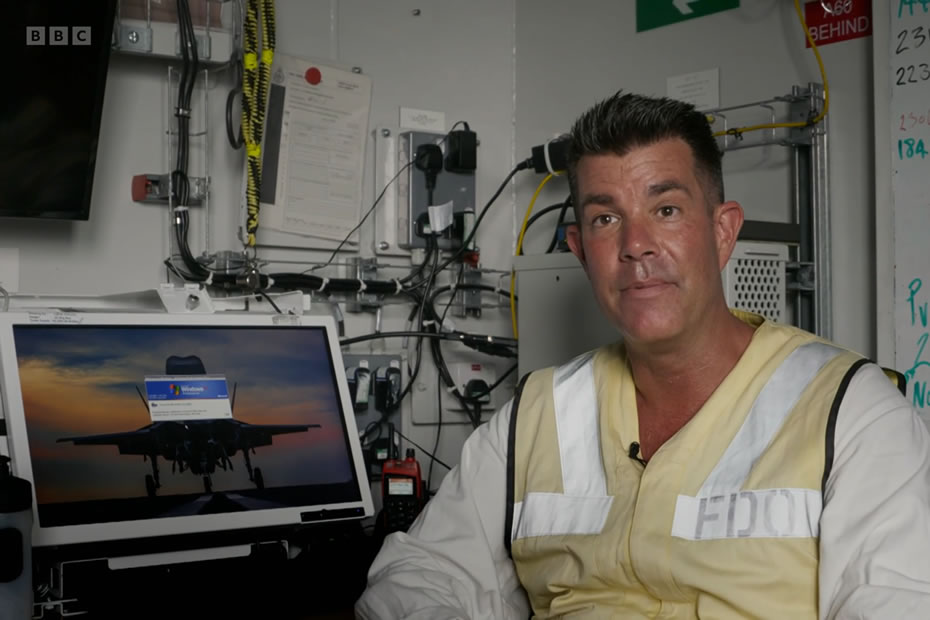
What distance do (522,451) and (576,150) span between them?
0.49 m

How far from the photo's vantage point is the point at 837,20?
199 cm

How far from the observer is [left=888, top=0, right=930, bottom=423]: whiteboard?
1.78 meters

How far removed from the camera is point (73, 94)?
192 centimetres

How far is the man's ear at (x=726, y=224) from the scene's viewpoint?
4.83ft

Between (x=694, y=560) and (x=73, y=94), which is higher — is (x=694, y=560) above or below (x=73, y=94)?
below

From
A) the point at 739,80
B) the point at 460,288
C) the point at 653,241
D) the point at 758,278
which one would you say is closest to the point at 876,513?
the point at 653,241

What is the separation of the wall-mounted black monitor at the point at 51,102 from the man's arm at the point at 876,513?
1524 millimetres

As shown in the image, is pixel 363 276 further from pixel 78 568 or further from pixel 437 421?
pixel 78 568

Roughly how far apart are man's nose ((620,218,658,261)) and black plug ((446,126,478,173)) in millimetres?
1191

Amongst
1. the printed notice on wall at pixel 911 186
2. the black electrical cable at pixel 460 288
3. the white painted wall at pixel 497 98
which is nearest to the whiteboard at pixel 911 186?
the printed notice on wall at pixel 911 186

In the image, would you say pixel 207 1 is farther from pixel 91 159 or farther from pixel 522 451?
pixel 522 451

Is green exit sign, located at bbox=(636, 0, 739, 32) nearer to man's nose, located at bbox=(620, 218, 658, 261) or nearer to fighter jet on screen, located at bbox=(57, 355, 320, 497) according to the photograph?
man's nose, located at bbox=(620, 218, 658, 261)

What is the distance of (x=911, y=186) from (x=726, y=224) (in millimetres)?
556

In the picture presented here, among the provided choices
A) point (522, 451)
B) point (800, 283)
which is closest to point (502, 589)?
point (522, 451)
